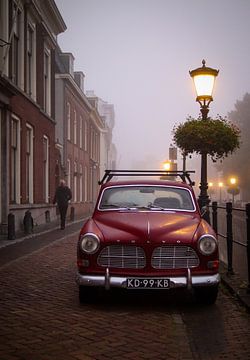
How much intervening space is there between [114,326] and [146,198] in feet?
8.63

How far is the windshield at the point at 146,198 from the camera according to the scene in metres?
7.85

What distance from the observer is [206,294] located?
6820 millimetres

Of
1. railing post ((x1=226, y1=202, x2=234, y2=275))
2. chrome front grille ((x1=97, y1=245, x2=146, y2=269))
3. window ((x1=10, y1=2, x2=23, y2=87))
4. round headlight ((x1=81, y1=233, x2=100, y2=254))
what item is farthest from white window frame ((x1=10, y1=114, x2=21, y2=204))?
chrome front grille ((x1=97, y1=245, x2=146, y2=269))

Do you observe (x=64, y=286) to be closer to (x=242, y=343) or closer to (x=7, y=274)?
(x=7, y=274)

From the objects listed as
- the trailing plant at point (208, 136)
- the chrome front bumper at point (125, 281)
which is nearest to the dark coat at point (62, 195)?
the trailing plant at point (208, 136)

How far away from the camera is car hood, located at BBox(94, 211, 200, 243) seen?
658 centimetres

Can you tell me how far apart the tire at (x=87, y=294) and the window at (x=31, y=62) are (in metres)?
16.5

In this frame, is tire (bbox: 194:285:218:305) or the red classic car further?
tire (bbox: 194:285:218:305)

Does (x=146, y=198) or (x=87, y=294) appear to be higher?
(x=146, y=198)

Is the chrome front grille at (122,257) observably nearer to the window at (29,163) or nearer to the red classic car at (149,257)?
the red classic car at (149,257)

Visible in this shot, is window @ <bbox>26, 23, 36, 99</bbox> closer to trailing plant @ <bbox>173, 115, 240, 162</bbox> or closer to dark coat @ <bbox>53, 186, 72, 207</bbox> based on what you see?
dark coat @ <bbox>53, 186, 72, 207</bbox>

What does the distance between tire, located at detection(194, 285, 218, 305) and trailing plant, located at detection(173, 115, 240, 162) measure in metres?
5.78

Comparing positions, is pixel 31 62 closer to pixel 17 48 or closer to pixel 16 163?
pixel 17 48

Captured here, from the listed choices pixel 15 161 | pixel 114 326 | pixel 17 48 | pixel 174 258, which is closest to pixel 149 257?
pixel 174 258
